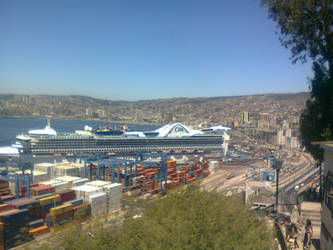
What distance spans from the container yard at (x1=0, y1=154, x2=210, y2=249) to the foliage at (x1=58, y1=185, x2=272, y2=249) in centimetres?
106

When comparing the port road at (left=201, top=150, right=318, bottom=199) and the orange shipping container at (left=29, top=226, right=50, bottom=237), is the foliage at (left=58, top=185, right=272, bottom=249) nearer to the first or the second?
the orange shipping container at (left=29, top=226, right=50, bottom=237)

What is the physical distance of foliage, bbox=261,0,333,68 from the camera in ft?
10.2

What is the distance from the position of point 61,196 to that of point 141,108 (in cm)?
4219

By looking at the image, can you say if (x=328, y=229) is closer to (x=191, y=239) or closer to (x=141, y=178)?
(x=191, y=239)

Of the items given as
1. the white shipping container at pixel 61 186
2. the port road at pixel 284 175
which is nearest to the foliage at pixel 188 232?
the white shipping container at pixel 61 186

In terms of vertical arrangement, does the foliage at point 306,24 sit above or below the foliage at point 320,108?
above

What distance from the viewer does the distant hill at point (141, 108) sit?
1056 inches

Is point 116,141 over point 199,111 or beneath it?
beneath

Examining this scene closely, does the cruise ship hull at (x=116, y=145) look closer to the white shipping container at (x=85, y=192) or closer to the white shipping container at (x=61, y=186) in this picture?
the white shipping container at (x=61, y=186)

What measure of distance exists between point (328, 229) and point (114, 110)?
173 feet

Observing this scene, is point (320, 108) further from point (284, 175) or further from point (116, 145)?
point (116, 145)

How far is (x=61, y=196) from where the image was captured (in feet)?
25.0

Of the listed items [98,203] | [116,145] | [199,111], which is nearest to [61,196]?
[98,203]

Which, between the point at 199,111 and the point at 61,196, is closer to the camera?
the point at 61,196
